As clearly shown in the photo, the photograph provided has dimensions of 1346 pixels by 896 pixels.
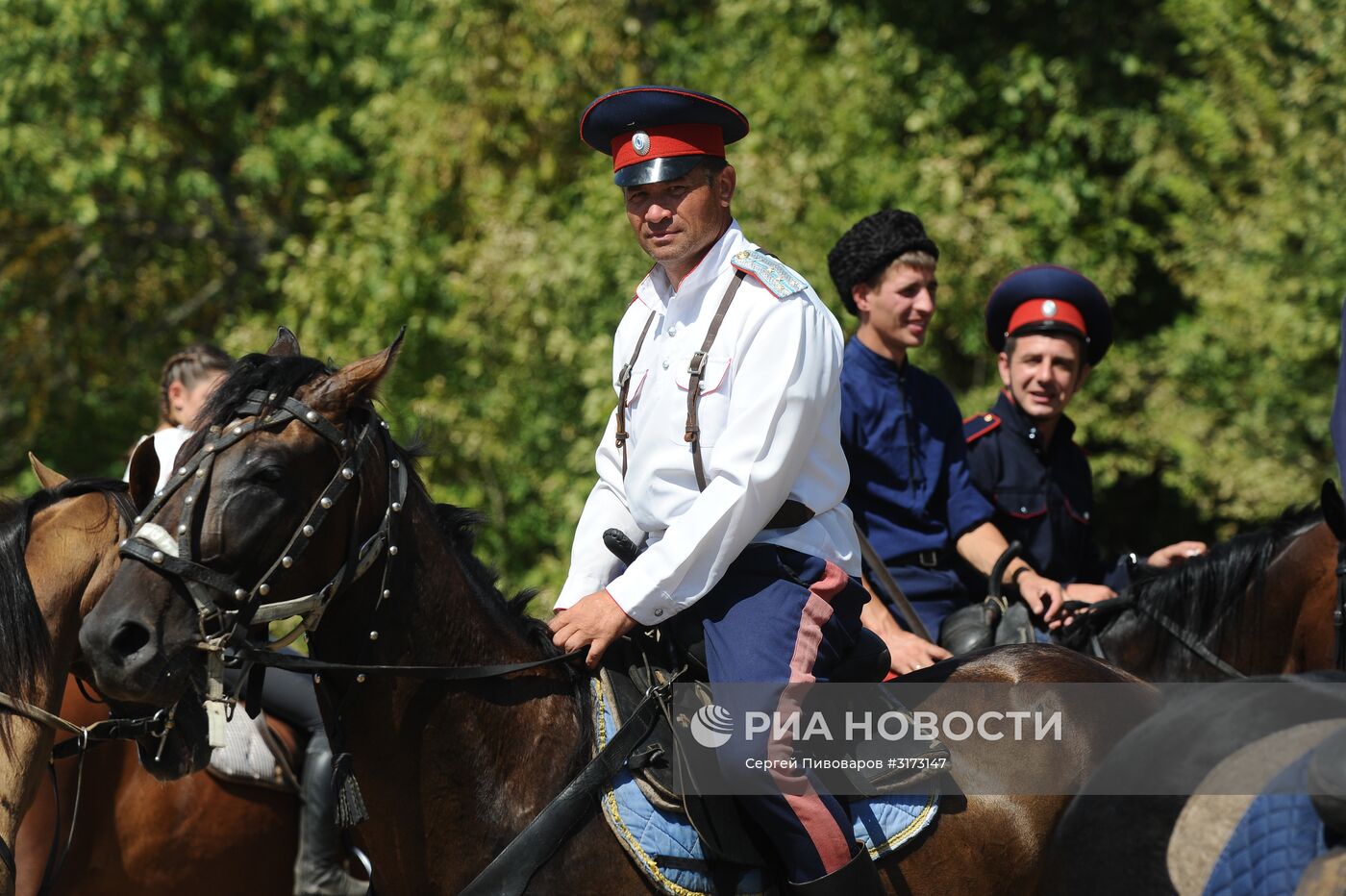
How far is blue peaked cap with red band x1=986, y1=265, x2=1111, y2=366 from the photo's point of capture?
17.7ft

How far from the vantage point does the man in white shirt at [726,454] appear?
10.5ft

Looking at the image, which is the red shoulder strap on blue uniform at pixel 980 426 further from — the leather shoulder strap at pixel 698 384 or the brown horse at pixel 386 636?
the leather shoulder strap at pixel 698 384

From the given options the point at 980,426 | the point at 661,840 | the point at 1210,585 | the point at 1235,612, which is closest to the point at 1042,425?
the point at 980,426

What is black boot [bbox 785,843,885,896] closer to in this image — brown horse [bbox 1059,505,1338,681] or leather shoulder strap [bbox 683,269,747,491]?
leather shoulder strap [bbox 683,269,747,491]

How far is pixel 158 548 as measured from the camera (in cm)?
292

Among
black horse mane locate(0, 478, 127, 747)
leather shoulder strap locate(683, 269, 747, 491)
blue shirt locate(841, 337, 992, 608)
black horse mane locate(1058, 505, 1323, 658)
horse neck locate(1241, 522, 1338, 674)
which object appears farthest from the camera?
black horse mane locate(1058, 505, 1323, 658)

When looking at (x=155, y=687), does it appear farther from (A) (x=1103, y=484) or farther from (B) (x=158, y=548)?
(A) (x=1103, y=484)

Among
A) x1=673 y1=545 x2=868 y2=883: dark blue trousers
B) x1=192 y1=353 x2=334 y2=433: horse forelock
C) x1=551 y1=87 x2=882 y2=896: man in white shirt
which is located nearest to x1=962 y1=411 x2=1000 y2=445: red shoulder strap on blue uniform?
x1=551 y1=87 x2=882 y2=896: man in white shirt

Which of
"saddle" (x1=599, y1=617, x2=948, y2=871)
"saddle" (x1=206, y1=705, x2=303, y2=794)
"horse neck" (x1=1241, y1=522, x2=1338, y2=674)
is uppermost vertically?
"horse neck" (x1=1241, y1=522, x2=1338, y2=674)

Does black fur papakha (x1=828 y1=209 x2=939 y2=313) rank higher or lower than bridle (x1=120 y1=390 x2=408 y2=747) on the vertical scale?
higher

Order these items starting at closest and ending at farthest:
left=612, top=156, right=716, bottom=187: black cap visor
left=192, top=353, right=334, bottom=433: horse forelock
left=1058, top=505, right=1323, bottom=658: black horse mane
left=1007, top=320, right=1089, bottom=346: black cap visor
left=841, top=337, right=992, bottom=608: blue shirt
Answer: left=192, top=353, right=334, bottom=433: horse forelock < left=612, top=156, right=716, bottom=187: black cap visor < left=841, top=337, right=992, bottom=608: blue shirt < left=1058, top=505, right=1323, bottom=658: black horse mane < left=1007, top=320, right=1089, bottom=346: black cap visor

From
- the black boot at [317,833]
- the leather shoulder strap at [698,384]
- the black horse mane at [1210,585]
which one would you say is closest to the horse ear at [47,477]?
the black boot at [317,833]

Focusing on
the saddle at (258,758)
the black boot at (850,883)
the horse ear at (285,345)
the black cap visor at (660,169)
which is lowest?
the saddle at (258,758)

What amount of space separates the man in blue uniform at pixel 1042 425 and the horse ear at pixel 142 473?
298cm
